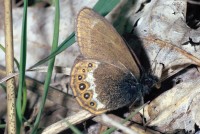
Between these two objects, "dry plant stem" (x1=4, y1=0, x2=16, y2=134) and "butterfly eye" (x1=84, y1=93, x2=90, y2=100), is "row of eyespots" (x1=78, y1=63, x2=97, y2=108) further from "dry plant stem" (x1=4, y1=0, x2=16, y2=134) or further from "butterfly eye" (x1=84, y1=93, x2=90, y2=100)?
"dry plant stem" (x1=4, y1=0, x2=16, y2=134)

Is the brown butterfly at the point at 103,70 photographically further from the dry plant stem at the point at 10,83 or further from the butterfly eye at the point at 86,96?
the dry plant stem at the point at 10,83

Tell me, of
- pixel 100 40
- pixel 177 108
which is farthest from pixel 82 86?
pixel 177 108

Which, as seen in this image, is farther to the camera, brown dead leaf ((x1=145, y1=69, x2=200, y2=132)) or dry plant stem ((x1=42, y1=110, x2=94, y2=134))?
brown dead leaf ((x1=145, y1=69, x2=200, y2=132))

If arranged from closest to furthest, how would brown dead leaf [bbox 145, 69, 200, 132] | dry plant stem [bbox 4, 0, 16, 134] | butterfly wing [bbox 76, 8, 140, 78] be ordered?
1. dry plant stem [bbox 4, 0, 16, 134]
2. butterfly wing [bbox 76, 8, 140, 78]
3. brown dead leaf [bbox 145, 69, 200, 132]

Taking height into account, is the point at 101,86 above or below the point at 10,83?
below

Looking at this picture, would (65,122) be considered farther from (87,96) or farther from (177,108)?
(177,108)

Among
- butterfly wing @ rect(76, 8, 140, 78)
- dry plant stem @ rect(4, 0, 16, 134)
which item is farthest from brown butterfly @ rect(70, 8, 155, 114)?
dry plant stem @ rect(4, 0, 16, 134)

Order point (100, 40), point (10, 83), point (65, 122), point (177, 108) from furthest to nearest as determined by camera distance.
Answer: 1. point (177, 108)
2. point (100, 40)
3. point (65, 122)
4. point (10, 83)

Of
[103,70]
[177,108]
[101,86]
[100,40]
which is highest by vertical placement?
[100,40]
